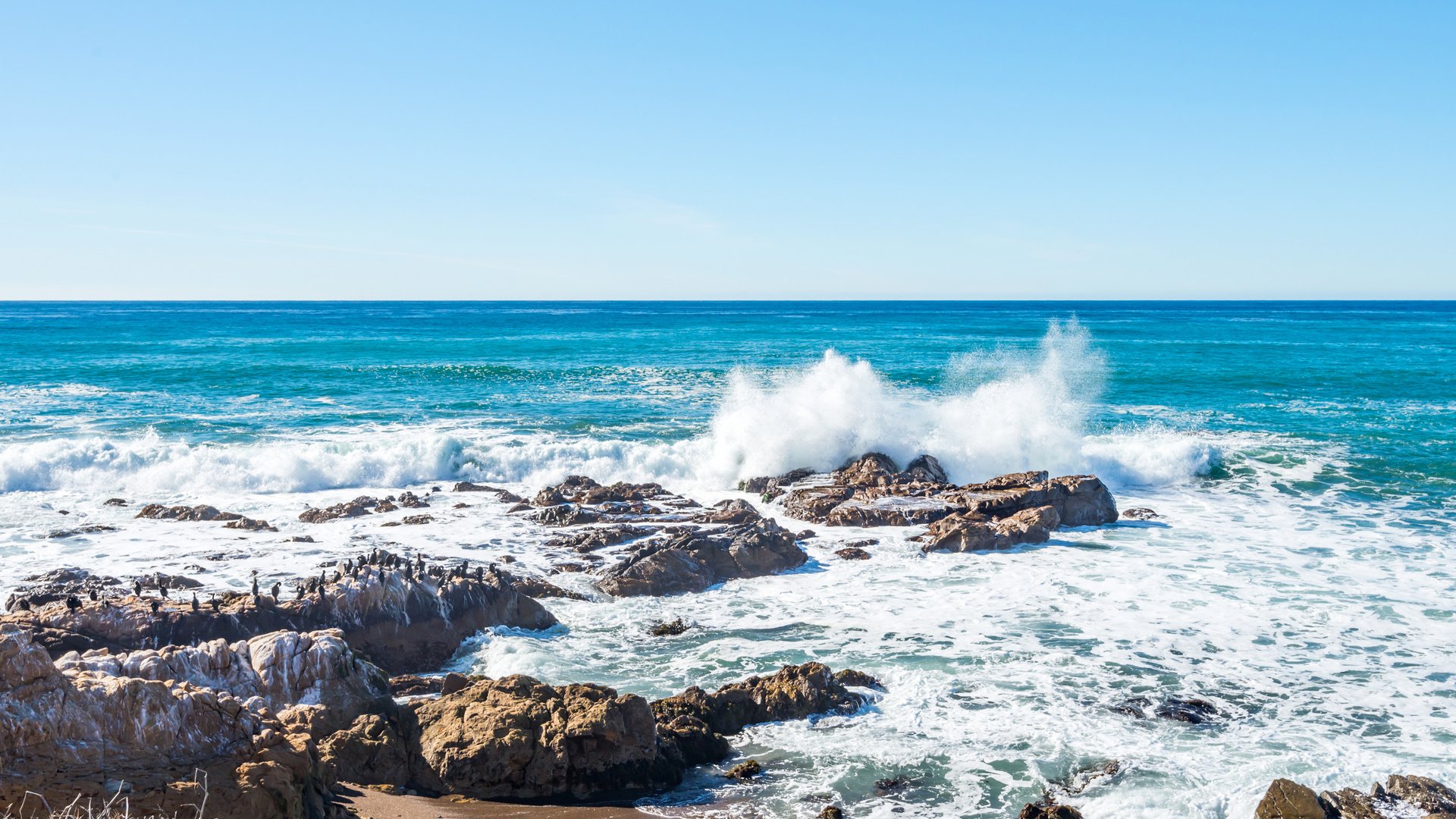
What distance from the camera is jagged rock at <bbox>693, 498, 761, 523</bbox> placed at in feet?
59.7

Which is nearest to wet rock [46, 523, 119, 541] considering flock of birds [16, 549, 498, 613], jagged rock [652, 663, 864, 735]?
flock of birds [16, 549, 498, 613]

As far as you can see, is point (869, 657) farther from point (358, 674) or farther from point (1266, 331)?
point (1266, 331)

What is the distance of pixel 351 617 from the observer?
11695mm

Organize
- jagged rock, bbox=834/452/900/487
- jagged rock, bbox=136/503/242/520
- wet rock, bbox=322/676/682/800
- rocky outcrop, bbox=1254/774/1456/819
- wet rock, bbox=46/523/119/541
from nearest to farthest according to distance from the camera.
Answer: rocky outcrop, bbox=1254/774/1456/819
wet rock, bbox=322/676/682/800
wet rock, bbox=46/523/119/541
jagged rock, bbox=136/503/242/520
jagged rock, bbox=834/452/900/487

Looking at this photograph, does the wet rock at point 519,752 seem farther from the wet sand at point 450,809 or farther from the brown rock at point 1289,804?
the brown rock at point 1289,804

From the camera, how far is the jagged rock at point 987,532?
55.4 ft

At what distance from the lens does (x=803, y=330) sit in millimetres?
78875

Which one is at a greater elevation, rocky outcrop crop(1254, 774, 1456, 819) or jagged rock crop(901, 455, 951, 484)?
jagged rock crop(901, 455, 951, 484)

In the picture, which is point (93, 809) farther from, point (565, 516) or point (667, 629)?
point (565, 516)

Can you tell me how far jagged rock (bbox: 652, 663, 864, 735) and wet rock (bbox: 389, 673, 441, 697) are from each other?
244 centimetres

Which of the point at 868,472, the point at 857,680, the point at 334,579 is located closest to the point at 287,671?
the point at 334,579

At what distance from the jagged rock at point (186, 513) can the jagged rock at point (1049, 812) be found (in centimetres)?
1470

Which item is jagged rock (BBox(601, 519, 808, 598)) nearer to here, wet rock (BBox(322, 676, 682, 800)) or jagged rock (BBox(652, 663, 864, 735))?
jagged rock (BBox(652, 663, 864, 735))

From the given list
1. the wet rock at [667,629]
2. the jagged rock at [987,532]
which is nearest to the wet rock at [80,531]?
the wet rock at [667,629]
